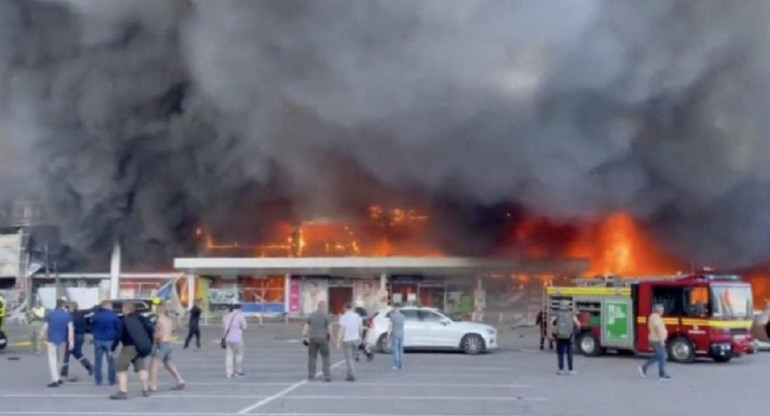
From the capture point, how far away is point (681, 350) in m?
25.2

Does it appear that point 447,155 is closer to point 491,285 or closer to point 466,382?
point 491,285

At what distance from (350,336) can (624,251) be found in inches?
987

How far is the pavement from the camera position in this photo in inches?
584

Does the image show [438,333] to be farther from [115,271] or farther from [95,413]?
[115,271]

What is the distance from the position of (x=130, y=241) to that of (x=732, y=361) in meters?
27.3

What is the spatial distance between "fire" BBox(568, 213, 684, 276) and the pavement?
16542 mm

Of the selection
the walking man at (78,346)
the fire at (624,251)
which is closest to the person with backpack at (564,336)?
the walking man at (78,346)

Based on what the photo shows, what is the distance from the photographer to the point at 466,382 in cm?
1902

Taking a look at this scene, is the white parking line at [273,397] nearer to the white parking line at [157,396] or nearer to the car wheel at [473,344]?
the white parking line at [157,396]

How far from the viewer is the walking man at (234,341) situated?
19.7 meters

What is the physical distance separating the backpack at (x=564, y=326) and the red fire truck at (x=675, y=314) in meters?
4.93

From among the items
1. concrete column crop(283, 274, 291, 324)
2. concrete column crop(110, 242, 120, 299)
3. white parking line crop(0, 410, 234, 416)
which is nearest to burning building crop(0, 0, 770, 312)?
concrete column crop(110, 242, 120, 299)

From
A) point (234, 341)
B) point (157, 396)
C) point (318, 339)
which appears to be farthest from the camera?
point (234, 341)

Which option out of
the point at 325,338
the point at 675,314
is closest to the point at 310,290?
the point at 675,314
